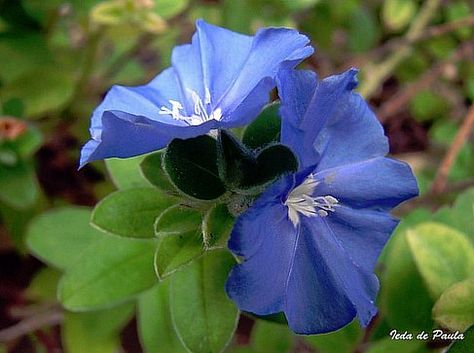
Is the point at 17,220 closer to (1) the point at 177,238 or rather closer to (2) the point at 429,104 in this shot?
(1) the point at 177,238

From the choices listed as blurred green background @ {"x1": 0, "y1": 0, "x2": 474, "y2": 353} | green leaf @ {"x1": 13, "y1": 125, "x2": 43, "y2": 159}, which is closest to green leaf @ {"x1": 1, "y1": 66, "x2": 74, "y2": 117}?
blurred green background @ {"x1": 0, "y1": 0, "x2": 474, "y2": 353}

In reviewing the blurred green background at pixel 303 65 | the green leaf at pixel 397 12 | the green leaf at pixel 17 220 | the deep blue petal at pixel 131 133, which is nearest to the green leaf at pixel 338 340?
the blurred green background at pixel 303 65

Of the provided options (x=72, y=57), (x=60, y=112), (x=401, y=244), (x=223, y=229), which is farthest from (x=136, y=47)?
(x=223, y=229)

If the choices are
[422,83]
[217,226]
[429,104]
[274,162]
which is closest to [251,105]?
[274,162]

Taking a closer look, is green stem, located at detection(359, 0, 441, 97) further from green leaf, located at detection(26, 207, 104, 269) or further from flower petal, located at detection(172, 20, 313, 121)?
flower petal, located at detection(172, 20, 313, 121)

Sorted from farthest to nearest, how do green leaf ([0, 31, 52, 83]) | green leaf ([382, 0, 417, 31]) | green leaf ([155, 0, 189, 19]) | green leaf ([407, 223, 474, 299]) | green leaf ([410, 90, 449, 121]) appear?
1. green leaf ([410, 90, 449, 121])
2. green leaf ([382, 0, 417, 31])
3. green leaf ([0, 31, 52, 83])
4. green leaf ([155, 0, 189, 19])
5. green leaf ([407, 223, 474, 299])

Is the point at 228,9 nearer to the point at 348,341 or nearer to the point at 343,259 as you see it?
the point at 348,341
